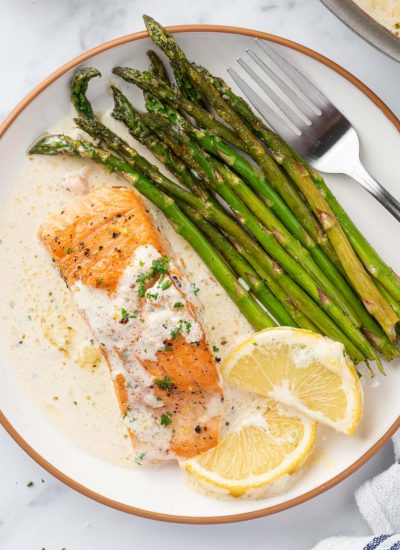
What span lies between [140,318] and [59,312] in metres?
0.53

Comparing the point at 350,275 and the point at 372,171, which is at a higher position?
the point at 372,171

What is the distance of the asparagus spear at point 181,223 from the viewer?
143 inches

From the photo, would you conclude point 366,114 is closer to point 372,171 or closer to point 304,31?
point 372,171

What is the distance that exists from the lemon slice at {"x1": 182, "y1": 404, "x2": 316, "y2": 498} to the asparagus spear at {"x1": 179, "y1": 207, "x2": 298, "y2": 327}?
0.45m

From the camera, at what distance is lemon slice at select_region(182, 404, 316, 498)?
3553mm

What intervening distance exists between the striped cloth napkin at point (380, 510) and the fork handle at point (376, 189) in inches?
44.1

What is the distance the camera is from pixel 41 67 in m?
3.84

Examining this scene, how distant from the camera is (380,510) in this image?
3.73 metres

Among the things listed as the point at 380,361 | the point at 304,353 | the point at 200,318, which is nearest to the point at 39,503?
the point at 200,318

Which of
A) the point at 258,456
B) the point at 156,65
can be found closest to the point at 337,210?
the point at 156,65

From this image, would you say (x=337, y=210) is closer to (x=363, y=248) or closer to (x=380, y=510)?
(x=363, y=248)

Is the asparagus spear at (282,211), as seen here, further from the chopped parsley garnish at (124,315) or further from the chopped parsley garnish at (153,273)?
the chopped parsley garnish at (124,315)

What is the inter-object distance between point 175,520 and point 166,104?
79.8 inches

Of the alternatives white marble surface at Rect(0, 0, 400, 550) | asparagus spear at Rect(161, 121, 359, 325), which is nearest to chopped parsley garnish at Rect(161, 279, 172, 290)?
asparagus spear at Rect(161, 121, 359, 325)
